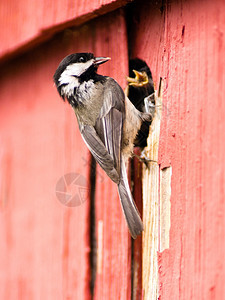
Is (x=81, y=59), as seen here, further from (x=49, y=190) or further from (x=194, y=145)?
(x=194, y=145)

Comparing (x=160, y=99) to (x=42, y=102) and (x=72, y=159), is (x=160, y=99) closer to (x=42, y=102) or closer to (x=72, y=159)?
(x=72, y=159)

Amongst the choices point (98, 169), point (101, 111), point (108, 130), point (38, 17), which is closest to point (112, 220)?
point (98, 169)

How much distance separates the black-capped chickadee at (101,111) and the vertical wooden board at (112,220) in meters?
0.07

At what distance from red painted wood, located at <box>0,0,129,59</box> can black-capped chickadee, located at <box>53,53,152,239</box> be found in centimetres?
17

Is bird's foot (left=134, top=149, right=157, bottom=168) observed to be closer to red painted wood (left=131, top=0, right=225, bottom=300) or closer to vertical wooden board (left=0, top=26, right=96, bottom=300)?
red painted wood (left=131, top=0, right=225, bottom=300)

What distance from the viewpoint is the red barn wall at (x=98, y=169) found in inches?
52.2

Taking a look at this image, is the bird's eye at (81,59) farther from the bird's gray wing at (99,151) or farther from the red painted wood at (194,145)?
the red painted wood at (194,145)

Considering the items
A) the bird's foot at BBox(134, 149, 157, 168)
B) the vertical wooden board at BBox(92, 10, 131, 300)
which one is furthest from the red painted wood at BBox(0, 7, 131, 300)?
the bird's foot at BBox(134, 149, 157, 168)

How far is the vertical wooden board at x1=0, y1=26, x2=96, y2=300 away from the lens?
6.63 ft

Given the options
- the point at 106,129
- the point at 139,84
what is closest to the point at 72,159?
the point at 106,129

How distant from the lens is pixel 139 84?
71.3 inches

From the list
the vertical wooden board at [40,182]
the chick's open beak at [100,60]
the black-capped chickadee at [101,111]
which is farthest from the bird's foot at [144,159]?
the chick's open beak at [100,60]

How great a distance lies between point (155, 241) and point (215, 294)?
1.07 ft

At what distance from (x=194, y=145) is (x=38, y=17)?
1155 mm
